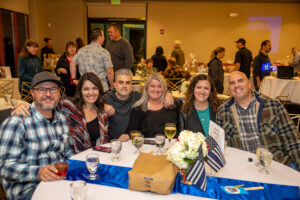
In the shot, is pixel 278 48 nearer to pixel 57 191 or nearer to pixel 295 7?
pixel 295 7

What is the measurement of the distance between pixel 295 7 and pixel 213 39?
3479 mm

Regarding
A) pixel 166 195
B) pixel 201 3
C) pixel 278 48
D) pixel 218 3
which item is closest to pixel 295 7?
pixel 278 48

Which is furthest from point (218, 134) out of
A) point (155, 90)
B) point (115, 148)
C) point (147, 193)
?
point (155, 90)

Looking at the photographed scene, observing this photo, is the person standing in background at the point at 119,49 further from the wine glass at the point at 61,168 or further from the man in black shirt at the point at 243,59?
the wine glass at the point at 61,168

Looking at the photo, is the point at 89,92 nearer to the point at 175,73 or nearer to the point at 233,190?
the point at 233,190

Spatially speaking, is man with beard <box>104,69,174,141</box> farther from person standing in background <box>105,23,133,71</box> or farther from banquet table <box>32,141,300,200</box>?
person standing in background <box>105,23,133,71</box>

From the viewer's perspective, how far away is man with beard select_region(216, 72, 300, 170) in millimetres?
2117

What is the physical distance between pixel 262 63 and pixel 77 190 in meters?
6.05

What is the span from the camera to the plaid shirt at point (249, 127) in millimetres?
2230

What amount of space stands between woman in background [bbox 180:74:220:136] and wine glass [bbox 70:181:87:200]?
148 cm

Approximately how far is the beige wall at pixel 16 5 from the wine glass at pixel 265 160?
306 inches

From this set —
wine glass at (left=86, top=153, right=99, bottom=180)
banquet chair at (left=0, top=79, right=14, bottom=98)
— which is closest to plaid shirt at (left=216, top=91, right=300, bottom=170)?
wine glass at (left=86, top=153, right=99, bottom=180)

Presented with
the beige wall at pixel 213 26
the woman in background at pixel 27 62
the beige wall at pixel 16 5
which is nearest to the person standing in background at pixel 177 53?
the beige wall at pixel 213 26

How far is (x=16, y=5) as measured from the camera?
7.62 meters
